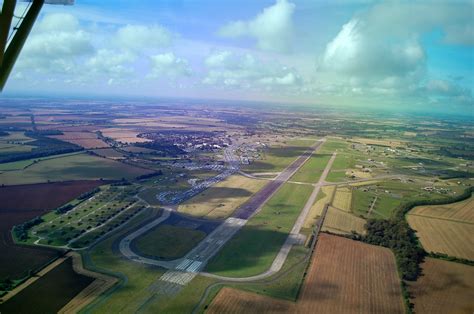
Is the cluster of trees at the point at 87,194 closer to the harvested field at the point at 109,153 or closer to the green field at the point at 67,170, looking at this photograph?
the green field at the point at 67,170

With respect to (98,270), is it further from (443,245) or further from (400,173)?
(400,173)

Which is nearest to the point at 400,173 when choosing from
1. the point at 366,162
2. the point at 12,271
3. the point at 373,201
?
the point at 366,162

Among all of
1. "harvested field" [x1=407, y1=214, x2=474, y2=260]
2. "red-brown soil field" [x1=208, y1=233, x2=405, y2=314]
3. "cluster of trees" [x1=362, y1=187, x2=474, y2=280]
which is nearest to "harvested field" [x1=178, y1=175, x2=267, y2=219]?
"red-brown soil field" [x1=208, y1=233, x2=405, y2=314]


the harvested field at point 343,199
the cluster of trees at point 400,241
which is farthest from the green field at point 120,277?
the harvested field at point 343,199

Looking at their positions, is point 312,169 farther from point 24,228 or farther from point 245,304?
point 24,228

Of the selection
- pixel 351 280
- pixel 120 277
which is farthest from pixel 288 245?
pixel 120 277
